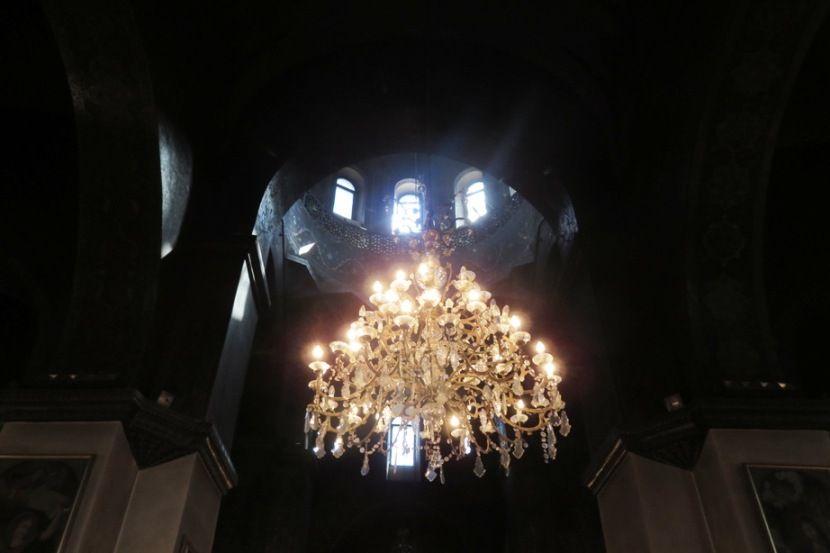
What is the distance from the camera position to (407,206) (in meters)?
13.1

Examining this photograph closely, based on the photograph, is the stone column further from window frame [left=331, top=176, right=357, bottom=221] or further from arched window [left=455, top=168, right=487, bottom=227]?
window frame [left=331, top=176, right=357, bottom=221]

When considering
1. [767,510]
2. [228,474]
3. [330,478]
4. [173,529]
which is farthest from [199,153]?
[330,478]

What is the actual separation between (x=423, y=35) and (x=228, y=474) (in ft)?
17.4

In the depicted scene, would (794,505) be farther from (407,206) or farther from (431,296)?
(407,206)

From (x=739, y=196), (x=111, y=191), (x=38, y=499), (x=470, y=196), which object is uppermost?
(x=470, y=196)

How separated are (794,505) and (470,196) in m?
9.32

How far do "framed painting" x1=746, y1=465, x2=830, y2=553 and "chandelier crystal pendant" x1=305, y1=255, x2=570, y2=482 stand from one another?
56.0 inches

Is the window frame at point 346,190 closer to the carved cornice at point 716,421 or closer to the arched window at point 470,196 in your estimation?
the arched window at point 470,196

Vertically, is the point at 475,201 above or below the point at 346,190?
below

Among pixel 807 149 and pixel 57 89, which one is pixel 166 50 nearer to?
pixel 57 89

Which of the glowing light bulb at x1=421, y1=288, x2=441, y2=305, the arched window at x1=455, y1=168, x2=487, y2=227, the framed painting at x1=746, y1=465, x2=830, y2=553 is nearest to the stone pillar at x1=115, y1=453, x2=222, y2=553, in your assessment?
the glowing light bulb at x1=421, y1=288, x2=441, y2=305

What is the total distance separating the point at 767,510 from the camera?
14.5 feet

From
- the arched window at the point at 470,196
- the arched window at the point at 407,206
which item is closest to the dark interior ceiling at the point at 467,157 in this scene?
the arched window at the point at 470,196

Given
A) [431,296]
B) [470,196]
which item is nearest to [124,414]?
[431,296]
